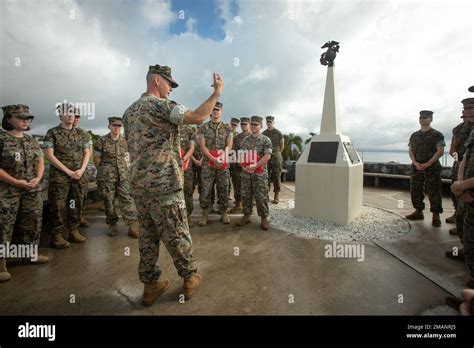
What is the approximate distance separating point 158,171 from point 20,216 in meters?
2.39

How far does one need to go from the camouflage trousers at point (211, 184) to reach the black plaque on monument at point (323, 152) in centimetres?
187

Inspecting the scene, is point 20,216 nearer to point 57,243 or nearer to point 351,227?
point 57,243

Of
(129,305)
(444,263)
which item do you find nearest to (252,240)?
(129,305)

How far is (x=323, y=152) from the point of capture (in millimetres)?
4848

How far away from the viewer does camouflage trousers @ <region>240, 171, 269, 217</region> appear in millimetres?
4426

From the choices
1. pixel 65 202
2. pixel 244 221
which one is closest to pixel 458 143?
pixel 244 221

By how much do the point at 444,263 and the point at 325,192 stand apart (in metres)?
2.06

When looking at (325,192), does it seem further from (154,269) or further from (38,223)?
(38,223)

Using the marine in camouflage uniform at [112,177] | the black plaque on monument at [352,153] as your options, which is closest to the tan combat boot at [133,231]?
the marine in camouflage uniform at [112,177]

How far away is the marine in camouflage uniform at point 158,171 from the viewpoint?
2041 millimetres

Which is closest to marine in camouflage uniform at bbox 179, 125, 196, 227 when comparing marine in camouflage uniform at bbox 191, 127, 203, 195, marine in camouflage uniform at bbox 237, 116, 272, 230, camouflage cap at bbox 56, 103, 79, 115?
marine in camouflage uniform at bbox 191, 127, 203, 195

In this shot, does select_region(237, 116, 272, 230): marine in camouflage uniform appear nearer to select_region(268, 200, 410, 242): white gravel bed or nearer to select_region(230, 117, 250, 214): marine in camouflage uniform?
select_region(268, 200, 410, 242): white gravel bed

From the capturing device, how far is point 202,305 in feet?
7.33

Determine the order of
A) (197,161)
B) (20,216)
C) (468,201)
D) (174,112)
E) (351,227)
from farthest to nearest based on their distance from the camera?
(197,161)
(351,227)
(20,216)
(468,201)
(174,112)
